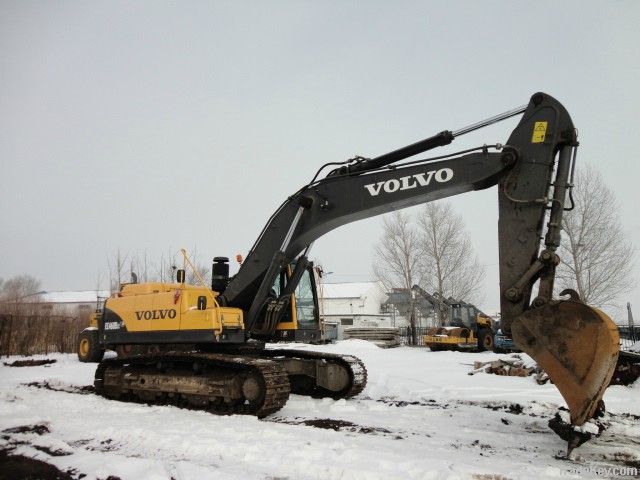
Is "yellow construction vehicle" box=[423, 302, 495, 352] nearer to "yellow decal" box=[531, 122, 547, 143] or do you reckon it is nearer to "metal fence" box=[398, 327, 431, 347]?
"metal fence" box=[398, 327, 431, 347]

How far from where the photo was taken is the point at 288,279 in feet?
26.4

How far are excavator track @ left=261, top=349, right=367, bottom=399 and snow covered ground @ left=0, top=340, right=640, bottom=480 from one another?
0.24 metres

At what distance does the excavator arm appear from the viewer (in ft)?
14.2

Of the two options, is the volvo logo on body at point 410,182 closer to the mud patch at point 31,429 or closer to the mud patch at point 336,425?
the mud patch at point 336,425

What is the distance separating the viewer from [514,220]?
5.23m

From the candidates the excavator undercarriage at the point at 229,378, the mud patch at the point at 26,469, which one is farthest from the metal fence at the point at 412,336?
the mud patch at the point at 26,469

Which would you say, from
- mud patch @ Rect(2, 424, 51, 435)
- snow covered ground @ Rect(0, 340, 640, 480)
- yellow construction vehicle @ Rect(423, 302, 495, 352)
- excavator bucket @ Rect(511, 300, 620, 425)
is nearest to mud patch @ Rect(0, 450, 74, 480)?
snow covered ground @ Rect(0, 340, 640, 480)

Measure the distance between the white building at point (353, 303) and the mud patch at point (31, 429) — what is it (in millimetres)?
45805

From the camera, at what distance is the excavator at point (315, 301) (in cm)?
453

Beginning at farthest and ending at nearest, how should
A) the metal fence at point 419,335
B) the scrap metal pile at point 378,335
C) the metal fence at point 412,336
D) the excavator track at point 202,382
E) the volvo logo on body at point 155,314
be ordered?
the metal fence at point 412,336, the scrap metal pile at point 378,335, the metal fence at point 419,335, the volvo logo on body at point 155,314, the excavator track at point 202,382

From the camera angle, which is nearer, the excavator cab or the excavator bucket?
the excavator bucket

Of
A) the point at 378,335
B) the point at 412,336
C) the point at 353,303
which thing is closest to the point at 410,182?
the point at 378,335

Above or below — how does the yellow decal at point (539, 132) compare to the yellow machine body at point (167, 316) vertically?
above

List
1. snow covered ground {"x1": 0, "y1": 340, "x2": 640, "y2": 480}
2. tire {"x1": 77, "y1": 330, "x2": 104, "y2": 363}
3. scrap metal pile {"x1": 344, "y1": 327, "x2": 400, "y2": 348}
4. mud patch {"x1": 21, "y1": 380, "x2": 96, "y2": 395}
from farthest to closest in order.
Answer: scrap metal pile {"x1": 344, "y1": 327, "x2": 400, "y2": 348}, tire {"x1": 77, "y1": 330, "x2": 104, "y2": 363}, mud patch {"x1": 21, "y1": 380, "x2": 96, "y2": 395}, snow covered ground {"x1": 0, "y1": 340, "x2": 640, "y2": 480}
